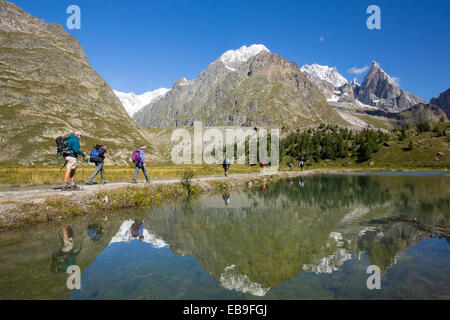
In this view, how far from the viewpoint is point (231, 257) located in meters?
10.5

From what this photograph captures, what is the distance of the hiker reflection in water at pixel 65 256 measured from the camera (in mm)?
9330

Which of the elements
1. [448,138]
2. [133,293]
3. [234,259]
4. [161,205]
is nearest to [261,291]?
[234,259]

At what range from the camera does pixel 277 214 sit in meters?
18.6

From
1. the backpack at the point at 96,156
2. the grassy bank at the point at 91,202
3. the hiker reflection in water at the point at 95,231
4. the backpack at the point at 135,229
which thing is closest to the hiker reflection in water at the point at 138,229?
the backpack at the point at 135,229

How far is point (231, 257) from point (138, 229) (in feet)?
22.7

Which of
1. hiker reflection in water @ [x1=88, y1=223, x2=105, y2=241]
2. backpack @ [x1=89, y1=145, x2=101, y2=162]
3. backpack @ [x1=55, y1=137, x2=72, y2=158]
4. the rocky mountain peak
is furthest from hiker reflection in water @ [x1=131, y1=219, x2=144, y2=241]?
the rocky mountain peak

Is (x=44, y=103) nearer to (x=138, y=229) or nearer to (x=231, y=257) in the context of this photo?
(x=138, y=229)

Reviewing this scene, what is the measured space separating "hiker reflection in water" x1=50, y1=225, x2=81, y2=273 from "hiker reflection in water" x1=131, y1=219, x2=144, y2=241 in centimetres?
289

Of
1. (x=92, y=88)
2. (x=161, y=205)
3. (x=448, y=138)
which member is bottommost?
(x=161, y=205)

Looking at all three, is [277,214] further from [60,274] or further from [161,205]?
[60,274]

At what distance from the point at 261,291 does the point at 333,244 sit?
5624 millimetres

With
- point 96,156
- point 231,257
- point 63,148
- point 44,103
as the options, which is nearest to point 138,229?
point 231,257

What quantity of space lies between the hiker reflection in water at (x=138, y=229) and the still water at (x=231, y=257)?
5 centimetres
